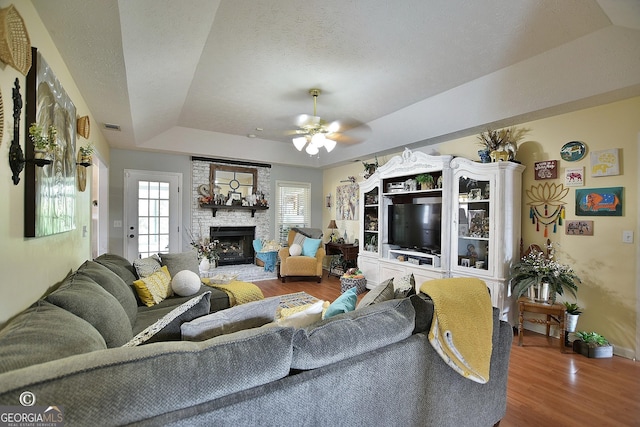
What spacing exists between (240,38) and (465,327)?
9.08ft

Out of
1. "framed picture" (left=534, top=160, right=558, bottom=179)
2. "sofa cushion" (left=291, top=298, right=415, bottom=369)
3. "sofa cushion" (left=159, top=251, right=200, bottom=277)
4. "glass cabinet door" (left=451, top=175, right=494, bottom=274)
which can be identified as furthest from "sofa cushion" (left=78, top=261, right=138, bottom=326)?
"framed picture" (left=534, top=160, right=558, bottom=179)

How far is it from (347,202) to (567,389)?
4.68m

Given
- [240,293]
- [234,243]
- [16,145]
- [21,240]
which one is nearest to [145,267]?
[240,293]

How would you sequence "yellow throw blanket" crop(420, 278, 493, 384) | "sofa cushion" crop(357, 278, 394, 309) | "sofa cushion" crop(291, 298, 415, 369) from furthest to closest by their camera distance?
1. "sofa cushion" crop(357, 278, 394, 309)
2. "yellow throw blanket" crop(420, 278, 493, 384)
3. "sofa cushion" crop(291, 298, 415, 369)

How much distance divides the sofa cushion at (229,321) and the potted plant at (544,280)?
2776mm

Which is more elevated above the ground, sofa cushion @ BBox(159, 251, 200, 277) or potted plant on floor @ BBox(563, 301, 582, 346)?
sofa cushion @ BBox(159, 251, 200, 277)

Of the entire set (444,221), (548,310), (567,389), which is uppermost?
(444,221)

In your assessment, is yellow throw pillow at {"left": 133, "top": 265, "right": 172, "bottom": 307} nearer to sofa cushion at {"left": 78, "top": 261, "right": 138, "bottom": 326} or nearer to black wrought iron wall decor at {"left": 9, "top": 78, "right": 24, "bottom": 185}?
sofa cushion at {"left": 78, "top": 261, "right": 138, "bottom": 326}

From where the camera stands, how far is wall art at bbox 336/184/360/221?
6199mm

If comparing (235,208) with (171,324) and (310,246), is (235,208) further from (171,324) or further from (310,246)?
(171,324)

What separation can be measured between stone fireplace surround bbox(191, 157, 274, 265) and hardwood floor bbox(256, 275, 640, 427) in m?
5.03

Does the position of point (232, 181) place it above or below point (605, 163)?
above

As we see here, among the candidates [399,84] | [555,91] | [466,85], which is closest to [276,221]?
[399,84]

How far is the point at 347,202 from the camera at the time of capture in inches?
253
